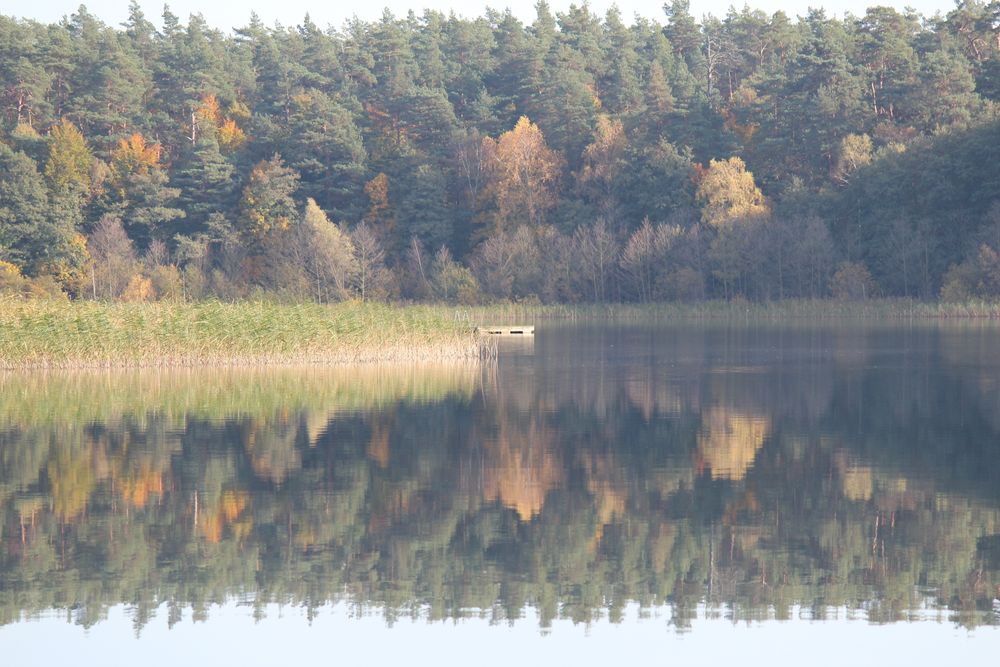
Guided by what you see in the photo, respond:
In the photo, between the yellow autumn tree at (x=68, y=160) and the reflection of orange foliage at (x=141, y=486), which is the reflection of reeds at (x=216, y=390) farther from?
the yellow autumn tree at (x=68, y=160)

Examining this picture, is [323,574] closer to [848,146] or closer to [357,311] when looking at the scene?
[357,311]

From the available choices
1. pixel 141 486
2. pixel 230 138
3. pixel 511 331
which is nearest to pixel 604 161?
pixel 230 138

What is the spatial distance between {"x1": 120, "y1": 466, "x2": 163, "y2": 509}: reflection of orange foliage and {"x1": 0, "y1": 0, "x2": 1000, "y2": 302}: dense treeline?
53.1m

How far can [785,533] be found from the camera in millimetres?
12969

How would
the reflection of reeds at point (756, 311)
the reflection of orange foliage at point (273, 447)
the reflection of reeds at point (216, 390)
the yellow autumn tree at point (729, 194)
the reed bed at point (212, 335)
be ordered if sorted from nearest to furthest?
1. the reflection of orange foliage at point (273, 447)
2. the reflection of reeds at point (216, 390)
3. the reed bed at point (212, 335)
4. the reflection of reeds at point (756, 311)
5. the yellow autumn tree at point (729, 194)

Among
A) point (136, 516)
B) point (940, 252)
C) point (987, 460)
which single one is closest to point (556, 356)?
point (987, 460)

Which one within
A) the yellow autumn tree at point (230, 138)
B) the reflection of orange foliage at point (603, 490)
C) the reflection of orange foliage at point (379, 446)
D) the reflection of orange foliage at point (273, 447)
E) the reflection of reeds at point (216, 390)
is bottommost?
the reflection of orange foliage at point (379, 446)

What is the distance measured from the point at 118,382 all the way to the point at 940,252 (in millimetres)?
50807

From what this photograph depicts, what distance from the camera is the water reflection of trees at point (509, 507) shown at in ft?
36.4

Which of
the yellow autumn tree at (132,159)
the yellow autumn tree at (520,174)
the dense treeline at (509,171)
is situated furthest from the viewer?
the yellow autumn tree at (520,174)

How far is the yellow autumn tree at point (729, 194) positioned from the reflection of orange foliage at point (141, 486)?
5956 cm

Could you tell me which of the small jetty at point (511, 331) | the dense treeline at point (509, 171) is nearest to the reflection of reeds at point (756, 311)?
the dense treeline at point (509, 171)

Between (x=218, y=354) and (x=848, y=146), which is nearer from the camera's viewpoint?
(x=218, y=354)

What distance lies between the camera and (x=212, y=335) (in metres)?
32.8
